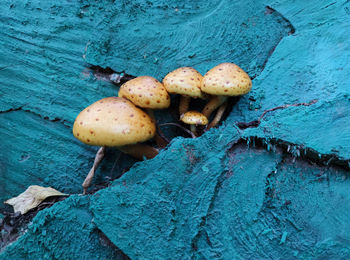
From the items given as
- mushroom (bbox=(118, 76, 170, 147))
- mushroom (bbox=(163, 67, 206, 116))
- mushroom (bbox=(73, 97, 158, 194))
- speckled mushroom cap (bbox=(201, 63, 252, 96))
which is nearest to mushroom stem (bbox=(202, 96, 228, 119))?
mushroom (bbox=(163, 67, 206, 116))

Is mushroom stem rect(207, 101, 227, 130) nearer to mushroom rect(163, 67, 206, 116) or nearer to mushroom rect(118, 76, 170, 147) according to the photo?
mushroom rect(163, 67, 206, 116)

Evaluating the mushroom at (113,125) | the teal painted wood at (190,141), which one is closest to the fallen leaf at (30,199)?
the teal painted wood at (190,141)

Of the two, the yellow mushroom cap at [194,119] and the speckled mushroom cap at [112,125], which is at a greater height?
the yellow mushroom cap at [194,119]

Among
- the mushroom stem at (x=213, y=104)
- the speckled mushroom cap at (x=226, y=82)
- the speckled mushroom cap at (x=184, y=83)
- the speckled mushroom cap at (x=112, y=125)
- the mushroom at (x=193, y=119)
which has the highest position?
the speckled mushroom cap at (x=226, y=82)

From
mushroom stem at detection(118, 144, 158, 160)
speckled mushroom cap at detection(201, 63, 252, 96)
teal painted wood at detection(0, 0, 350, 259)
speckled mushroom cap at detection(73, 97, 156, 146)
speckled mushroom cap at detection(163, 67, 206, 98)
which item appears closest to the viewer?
teal painted wood at detection(0, 0, 350, 259)

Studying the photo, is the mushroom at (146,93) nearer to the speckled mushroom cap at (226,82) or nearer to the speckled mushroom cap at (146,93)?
the speckled mushroom cap at (146,93)

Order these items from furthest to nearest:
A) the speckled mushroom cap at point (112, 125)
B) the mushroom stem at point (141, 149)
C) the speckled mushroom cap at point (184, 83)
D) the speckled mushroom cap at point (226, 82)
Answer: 1. the mushroom stem at point (141, 149)
2. the speckled mushroom cap at point (184, 83)
3. the speckled mushroom cap at point (226, 82)
4. the speckled mushroom cap at point (112, 125)

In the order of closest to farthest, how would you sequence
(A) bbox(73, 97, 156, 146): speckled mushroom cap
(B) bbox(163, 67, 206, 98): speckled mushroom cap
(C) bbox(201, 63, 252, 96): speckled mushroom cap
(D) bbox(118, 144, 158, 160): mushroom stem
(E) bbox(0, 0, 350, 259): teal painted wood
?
(E) bbox(0, 0, 350, 259): teal painted wood < (A) bbox(73, 97, 156, 146): speckled mushroom cap < (C) bbox(201, 63, 252, 96): speckled mushroom cap < (B) bbox(163, 67, 206, 98): speckled mushroom cap < (D) bbox(118, 144, 158, 160): mushroom stem
